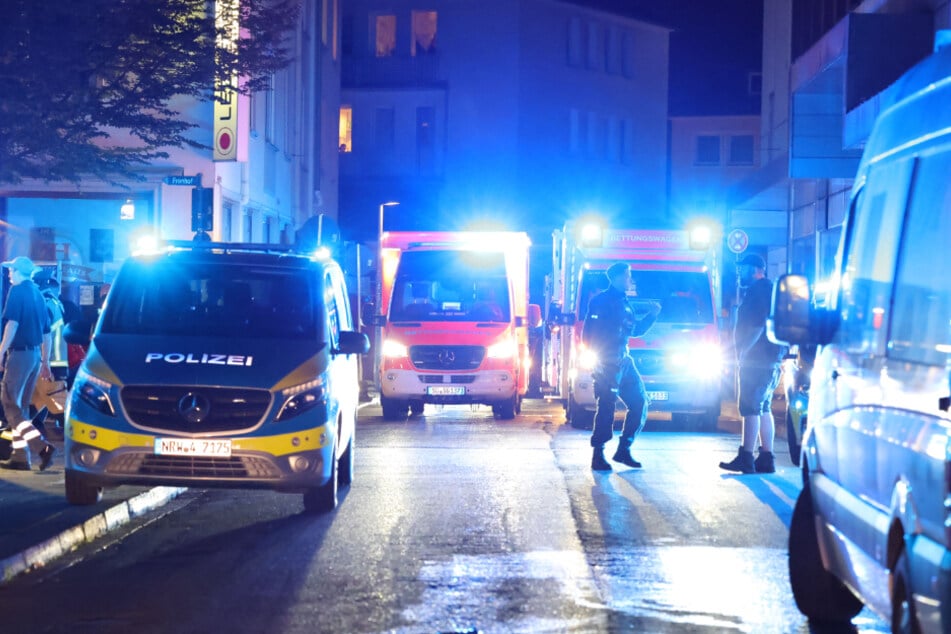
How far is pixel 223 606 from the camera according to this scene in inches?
320

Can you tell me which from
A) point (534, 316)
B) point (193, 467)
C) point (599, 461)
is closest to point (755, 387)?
point (599, 461)

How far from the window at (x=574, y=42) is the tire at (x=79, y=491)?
153ft

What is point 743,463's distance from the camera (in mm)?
15234

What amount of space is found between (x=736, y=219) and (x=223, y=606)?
35.2m

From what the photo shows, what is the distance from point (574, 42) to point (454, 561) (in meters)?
48.7

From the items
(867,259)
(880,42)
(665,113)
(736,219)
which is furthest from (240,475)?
(665,113)

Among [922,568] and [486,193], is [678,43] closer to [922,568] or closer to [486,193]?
[486,193]

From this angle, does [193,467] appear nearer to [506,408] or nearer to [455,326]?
[455,326]

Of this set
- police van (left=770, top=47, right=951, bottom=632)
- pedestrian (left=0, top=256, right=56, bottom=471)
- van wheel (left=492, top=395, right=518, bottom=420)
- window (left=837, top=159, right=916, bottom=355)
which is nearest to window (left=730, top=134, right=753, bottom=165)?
van wheel (left=492, top=395, right=518, bottom=420)

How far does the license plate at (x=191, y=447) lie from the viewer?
11227 millimetres

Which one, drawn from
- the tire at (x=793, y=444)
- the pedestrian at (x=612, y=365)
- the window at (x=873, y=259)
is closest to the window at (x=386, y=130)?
the tire at (x=793, y=444)

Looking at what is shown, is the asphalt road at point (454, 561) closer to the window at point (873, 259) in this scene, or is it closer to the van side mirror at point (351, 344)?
the van side mirror at point (351, 344)

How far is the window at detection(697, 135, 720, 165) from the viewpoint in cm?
6669

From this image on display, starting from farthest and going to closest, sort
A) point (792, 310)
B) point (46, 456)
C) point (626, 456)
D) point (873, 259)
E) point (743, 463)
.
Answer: point (626, 456)
point (743, 463)
point (46, 456)
point (792, 310)
point (873, 259)
